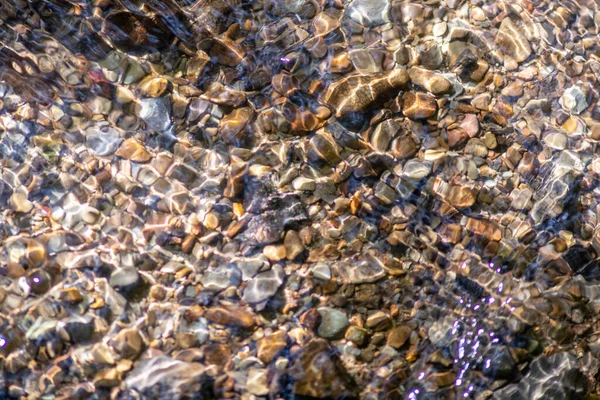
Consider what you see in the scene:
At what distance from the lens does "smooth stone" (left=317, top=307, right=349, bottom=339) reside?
327 cm

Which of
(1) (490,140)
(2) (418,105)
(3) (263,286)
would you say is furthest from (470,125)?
(3) (263,286)

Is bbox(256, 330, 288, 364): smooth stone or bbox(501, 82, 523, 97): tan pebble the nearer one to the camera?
bbox(256, 330, 288, 364): smooth stone

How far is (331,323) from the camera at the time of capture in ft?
10.8

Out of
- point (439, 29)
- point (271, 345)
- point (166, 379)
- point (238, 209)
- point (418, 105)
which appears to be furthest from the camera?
point (439, 29)

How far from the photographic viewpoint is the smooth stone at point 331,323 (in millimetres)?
3271

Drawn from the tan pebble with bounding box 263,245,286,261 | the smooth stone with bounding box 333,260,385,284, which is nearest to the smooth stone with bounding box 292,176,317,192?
the tan pebble with bounding box 263,245,286,261

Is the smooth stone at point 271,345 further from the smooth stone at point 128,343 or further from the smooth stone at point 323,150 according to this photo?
the smooth stone at point 323,150

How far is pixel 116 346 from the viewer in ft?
10.3

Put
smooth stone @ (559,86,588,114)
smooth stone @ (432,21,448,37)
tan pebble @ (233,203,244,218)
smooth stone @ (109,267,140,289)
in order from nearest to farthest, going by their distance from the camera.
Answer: smooth stone @ (109,267,140,289) < tan pebble @ (233,203,244,218) < smooth stone @ (559,86,588,114) < smooth stone @ (432,21,448,37)

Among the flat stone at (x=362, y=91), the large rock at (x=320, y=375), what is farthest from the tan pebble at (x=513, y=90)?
the large rock at (x=320, y=375)

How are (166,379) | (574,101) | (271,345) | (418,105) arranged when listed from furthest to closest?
(574,101) < (418,105) < (271,345) < (166,379)

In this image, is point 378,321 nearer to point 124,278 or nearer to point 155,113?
point 124,278

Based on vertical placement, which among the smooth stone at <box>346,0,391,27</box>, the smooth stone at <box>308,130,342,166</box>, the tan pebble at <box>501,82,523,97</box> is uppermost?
the smooth stone at <box>346,0,391,27</box>

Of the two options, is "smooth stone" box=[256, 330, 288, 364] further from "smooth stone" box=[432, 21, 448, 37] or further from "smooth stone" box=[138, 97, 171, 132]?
"smooth stone" box=[432, 21, 448, 37]
